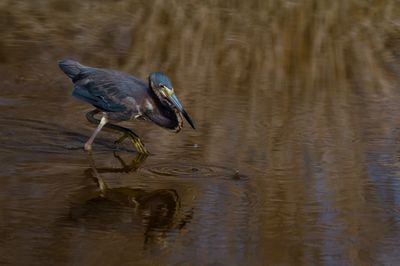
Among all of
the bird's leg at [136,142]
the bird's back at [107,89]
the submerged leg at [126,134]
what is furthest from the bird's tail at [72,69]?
the bird's leg at [136,142]

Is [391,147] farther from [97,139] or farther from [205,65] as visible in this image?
[205,65]

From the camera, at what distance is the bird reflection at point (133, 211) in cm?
572

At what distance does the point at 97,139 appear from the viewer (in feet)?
25.7

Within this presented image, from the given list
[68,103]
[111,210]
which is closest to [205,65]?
[68,103]

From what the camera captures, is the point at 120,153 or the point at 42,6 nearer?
the point at 120,153

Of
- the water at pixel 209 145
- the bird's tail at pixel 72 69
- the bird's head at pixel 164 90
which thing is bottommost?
the water at pixel 209 145

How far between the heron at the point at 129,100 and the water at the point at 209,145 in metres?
0.17

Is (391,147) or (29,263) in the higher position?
(29,263)

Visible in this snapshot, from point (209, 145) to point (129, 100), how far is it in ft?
2.22

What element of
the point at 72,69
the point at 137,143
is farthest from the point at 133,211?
the point at 72,69

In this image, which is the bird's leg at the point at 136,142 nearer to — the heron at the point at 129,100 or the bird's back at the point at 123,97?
the heron at the point at 129,100

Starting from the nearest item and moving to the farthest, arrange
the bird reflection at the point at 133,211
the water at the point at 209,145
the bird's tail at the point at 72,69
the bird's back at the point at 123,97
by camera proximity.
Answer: the water at the point at 209,145 → the bird reflection at the point at 133,211 → the bird's back at the point at 123,97 → the bird's tail at the point at 72,69

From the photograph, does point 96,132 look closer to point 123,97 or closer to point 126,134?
point 126,134

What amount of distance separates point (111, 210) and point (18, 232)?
704 millimetres
